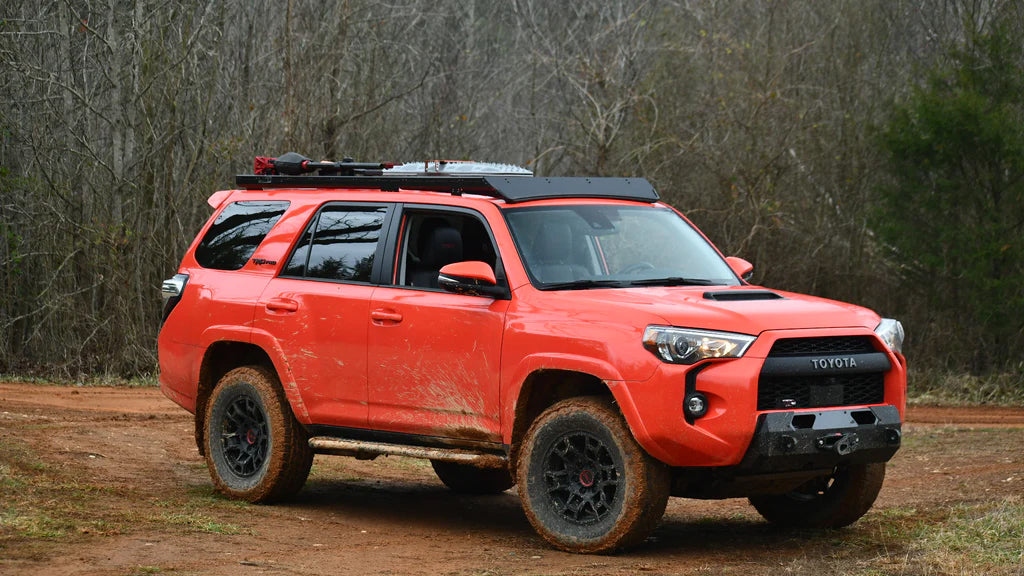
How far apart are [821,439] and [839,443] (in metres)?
0.12

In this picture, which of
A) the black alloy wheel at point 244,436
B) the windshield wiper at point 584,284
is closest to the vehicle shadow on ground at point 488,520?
the black alloy wheel at point 244,436

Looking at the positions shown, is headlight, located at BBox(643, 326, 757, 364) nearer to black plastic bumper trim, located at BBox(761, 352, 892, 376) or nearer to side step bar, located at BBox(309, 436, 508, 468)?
black plastic bumper trim, located at BBox(761, 352, 892, 376)

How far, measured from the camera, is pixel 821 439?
7105 mm

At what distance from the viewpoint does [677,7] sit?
25.0 m

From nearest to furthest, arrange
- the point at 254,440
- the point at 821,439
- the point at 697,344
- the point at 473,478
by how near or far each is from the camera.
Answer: the point at 697,344 → the point at 821,439 → the point at 254,440 → the point at 473,478

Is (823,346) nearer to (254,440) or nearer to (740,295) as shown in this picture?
(740,295)

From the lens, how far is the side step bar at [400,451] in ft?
26.2

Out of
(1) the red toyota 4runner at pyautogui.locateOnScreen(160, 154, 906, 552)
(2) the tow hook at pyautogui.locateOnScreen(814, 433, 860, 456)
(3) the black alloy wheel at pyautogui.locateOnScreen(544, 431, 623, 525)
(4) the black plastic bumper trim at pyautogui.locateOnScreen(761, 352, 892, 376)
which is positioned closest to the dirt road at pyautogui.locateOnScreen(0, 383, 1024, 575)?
(3) the black alloy wheel at pyautogui.locateOnScreen(544, 431, 623, 525)

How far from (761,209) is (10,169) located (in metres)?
11.3

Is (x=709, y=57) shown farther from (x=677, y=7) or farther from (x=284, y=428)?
(x=284, y=428)

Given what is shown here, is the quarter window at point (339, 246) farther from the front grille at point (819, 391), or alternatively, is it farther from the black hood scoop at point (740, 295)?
the front grille at point (819, 391)

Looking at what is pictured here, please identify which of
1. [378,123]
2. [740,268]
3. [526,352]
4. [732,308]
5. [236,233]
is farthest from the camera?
[378,123]

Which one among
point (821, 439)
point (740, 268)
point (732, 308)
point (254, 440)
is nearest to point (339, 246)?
point (254, 440)

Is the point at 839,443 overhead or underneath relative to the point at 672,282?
underneath
